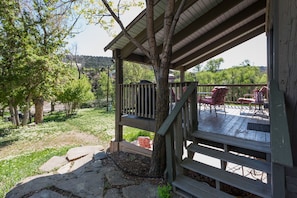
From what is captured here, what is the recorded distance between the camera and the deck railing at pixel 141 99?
4203 mm

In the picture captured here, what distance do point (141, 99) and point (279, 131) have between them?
3347 millimetres

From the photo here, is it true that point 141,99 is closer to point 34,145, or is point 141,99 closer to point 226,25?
point 226,25

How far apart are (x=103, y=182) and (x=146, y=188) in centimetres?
74

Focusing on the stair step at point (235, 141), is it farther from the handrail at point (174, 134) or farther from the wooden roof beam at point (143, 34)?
the wooden roof beam at point (143, 34)

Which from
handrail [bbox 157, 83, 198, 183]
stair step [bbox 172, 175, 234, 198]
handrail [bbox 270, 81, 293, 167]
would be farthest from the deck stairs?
handrail [bbox 270, 81, 293, 167]

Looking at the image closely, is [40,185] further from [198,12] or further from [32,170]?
[198,12]

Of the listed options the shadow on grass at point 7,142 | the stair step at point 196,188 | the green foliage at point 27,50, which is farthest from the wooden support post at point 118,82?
the shadow on grass at point 7,142

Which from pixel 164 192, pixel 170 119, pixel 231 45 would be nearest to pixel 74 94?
pixel 231 45

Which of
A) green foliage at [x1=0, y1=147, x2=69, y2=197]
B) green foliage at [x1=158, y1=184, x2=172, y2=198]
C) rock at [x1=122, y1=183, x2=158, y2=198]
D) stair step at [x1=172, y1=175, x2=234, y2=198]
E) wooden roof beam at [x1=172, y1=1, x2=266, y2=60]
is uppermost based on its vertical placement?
wooden roof beam at [x1=172, y1=1, x2=266, y2=60]

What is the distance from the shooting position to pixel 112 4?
13.0 feet

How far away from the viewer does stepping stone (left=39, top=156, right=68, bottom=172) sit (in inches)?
171

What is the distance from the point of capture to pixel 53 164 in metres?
4.59

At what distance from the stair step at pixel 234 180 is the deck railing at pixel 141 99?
164 cm

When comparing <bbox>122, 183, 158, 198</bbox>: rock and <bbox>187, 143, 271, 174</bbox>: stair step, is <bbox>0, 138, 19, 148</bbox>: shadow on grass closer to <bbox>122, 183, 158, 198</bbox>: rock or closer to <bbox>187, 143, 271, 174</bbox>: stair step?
<bbox>122, 183, 158, 198</bbox>: rock
